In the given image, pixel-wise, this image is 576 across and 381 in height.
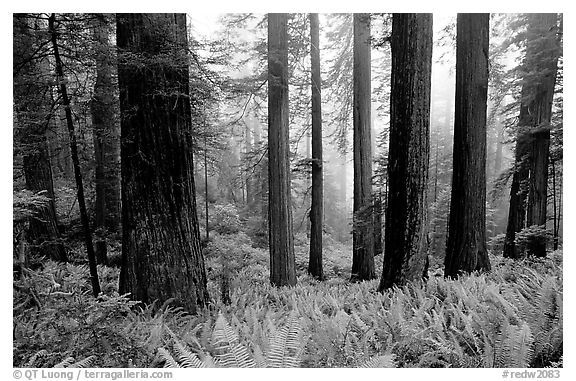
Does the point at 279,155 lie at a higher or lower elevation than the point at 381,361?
higher

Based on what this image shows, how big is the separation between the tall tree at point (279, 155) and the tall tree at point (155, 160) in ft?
9.78

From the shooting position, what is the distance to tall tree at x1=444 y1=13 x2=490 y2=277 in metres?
4.69

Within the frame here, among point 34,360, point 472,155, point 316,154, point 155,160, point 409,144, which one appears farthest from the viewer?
point 316,154

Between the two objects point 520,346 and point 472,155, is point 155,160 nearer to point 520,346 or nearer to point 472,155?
point 520,346

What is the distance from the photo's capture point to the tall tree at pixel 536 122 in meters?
4.98

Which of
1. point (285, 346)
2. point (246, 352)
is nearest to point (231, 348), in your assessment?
point (246, 352)

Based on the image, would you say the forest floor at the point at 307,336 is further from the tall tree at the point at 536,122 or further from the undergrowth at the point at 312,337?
the tall tree at the point at 536,122

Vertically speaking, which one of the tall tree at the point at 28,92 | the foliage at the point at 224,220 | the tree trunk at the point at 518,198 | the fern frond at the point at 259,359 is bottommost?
the foliage at the point at 224,220

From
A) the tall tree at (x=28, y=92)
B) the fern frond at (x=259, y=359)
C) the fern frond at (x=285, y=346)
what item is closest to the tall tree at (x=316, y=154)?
the tall tree at (x=28, y=92)

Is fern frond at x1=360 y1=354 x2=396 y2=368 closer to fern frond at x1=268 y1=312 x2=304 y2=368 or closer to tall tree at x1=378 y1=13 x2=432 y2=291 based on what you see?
fern frond at x1=268 y1=312 x2=304 y2=368

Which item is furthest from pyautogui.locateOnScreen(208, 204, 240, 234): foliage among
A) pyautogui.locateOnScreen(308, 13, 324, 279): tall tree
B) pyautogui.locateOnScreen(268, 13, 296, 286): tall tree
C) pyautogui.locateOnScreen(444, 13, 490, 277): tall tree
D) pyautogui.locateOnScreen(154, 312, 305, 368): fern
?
pyautogui.locateOnScreen(154, 312, 305, 368): fern

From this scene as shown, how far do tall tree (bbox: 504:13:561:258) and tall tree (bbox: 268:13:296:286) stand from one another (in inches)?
151

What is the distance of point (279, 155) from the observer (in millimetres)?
6539

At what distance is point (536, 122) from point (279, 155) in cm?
431
